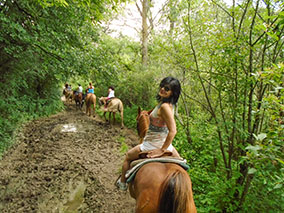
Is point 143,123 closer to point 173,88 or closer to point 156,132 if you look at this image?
point 156,132

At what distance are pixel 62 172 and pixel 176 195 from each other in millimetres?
3957

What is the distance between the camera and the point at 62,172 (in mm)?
4621

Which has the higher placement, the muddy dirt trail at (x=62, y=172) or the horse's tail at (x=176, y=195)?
the horse's tail at (x=176, y=195)

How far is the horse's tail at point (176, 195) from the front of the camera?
1.73 m

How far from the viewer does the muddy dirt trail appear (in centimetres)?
372

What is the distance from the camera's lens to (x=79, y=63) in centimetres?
571

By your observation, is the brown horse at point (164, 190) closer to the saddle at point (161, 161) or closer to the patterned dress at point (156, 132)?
the saddle at point (161, 161)

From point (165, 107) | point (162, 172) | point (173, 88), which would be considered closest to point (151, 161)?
point (162, 172)

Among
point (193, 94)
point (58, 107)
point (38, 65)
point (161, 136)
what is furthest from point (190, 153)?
point (58, 107)

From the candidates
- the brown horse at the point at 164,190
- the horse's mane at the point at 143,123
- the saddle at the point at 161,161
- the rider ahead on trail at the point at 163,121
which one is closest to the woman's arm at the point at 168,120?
the rider ahead on trail at the point at 163,121

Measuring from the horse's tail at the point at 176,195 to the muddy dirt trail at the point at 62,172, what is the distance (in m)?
2.47

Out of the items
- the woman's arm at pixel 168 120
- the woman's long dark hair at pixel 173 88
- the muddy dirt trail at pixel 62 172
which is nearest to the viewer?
the woman's arm at pixel 168 120

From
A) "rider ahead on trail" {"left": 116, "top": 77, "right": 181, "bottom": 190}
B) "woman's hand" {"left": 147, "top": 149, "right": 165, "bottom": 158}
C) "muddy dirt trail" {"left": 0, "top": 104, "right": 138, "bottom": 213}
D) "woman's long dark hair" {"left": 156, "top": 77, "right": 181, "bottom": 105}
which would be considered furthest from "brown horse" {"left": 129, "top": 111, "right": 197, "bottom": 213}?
"muddy dirt trail" {"left": 0, "top": 104, "right": 138, "bottom": 213}

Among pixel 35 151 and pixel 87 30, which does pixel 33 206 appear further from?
pixel 87 30
